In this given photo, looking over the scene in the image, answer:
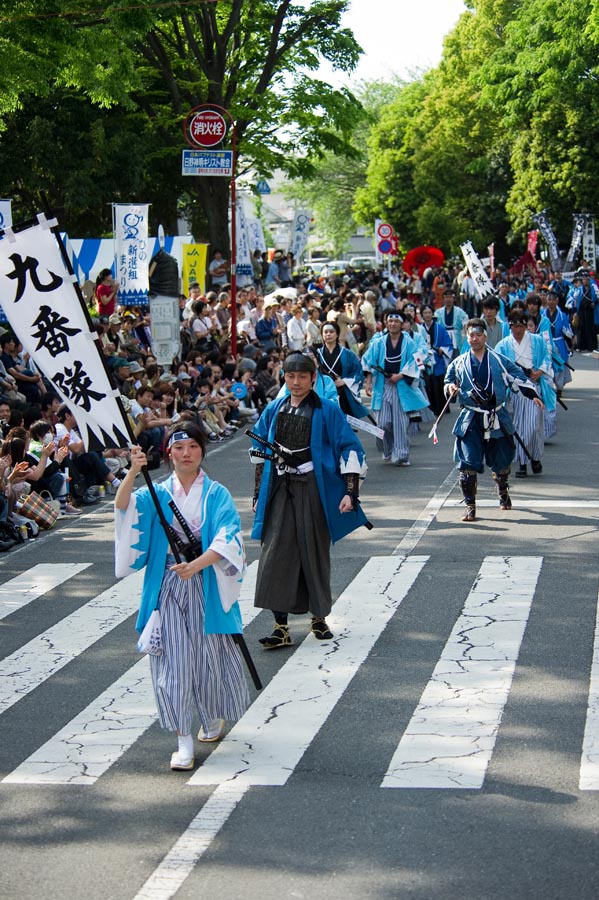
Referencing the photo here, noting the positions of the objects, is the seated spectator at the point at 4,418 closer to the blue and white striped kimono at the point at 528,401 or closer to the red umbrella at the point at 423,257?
the blue and white striped kimono at the point at 528,401

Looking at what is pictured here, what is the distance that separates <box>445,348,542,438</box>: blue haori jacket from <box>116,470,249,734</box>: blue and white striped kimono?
5908mm

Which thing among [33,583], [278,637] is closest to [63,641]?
[278,637]

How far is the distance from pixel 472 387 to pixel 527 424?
219 cm

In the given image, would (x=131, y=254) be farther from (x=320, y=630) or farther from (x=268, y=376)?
(x=320, y=630)

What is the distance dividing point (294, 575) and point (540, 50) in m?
34.5

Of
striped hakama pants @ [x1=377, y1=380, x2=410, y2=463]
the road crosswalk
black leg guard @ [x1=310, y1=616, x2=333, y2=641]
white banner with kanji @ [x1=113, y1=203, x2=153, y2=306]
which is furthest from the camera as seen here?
white banner with kanji @ [x1=113, y1=203, x2=153, y2=306]

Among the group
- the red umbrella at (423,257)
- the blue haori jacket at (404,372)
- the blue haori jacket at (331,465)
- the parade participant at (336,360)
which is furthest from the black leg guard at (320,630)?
the red umbrella at (423,257)

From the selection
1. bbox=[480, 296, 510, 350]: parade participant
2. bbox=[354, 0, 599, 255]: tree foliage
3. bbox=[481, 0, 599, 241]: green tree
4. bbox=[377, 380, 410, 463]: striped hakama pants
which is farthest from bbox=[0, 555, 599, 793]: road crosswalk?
bbox=[481, 0, 599, 241]: green tree

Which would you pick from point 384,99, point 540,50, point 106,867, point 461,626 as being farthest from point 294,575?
point 384,99

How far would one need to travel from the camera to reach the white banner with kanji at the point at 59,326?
6359mm

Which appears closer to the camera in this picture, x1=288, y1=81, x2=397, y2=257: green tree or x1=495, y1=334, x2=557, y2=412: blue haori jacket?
x1=495, y1=334, x2=557, y2=412: blue haori jacket

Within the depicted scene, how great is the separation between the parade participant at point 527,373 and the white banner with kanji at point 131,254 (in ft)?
23.0

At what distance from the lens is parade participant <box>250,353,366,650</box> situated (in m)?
8.29

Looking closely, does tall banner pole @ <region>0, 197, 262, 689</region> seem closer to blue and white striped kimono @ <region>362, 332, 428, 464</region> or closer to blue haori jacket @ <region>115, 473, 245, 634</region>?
blue haori jacket @ <region>115, 473, 245, 634</region>
